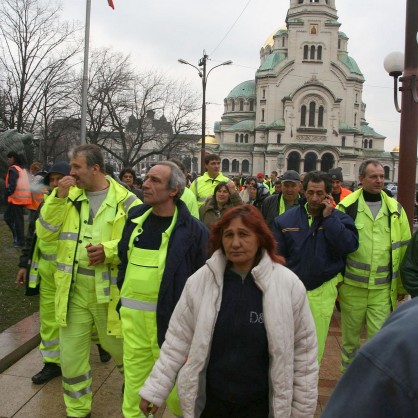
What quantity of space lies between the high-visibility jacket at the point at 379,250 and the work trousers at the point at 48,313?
278 cm

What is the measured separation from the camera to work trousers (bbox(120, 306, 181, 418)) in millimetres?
3127

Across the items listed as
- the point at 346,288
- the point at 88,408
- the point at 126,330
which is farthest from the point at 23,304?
the point at 346,288

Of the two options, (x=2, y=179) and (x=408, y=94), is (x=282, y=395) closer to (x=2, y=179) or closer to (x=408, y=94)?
(x=408, y=94)

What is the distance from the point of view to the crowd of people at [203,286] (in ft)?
7.73

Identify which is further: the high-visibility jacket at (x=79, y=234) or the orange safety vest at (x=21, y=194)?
the orange safety vest at (x=21, y=194)

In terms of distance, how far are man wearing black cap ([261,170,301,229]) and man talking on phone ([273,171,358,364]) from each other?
7.06 feet

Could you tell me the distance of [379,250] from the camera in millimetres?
4066

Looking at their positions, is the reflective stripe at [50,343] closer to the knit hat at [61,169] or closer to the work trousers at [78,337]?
the work trousers at [78,337]

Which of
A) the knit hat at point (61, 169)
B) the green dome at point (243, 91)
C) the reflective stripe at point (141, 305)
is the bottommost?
the reflective stripe at point (141, 305)

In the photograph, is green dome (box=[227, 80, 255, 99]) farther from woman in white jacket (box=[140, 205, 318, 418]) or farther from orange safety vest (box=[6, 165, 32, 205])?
woman in white jacket (box=[140, 205, 318, 418])

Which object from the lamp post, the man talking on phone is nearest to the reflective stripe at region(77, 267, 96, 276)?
the man talking on phone

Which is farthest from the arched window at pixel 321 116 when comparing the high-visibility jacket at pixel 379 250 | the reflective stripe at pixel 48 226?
the reflective stripe at pixel 48 226

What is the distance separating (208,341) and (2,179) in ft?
45.1

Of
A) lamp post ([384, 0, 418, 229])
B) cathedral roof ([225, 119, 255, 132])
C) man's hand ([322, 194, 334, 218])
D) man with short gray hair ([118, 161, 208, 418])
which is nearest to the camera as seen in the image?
man with short gray hair ([118, 161, 208, 418])
